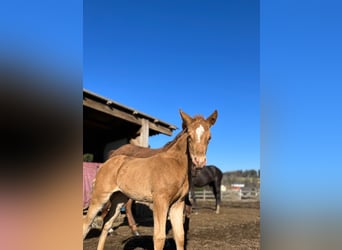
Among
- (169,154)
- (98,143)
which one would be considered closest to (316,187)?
(169,154)

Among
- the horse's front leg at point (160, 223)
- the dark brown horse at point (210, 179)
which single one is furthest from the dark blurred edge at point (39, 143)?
the dark brown horse at point (210, 179)

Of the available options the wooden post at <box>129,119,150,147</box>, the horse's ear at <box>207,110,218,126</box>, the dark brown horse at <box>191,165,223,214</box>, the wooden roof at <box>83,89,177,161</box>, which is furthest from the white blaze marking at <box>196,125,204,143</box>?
the dark brown horse at <box>191,165,223,214</box>

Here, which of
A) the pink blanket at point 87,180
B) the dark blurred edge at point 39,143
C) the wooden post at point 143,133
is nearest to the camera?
the dark blurred edge at point 39,143

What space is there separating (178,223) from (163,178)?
1.54 ft

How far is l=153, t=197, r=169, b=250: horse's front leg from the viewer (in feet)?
8.72

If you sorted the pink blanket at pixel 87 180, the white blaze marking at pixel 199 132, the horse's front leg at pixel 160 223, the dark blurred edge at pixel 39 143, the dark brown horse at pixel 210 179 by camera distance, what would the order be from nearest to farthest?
1. the dark blurred edge at pixel 39 143
2. the white blaze marking at pixel 199 132
3. the horse's front leg at pixel 160 223
4. the pink blanket at pixel 87 180
5. the dark brown horse at pixel 210 179

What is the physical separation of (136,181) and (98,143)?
6602 mm

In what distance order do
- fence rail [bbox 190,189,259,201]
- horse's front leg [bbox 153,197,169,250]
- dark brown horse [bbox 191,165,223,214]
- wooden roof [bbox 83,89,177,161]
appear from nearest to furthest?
horse's front leg [bbox 153,197,169,250] < wooden roof [bbox 83,89,177,161] < dark brown horse [bbox 191,165,223,214] < fence rail [bbox 190,189,259,201]

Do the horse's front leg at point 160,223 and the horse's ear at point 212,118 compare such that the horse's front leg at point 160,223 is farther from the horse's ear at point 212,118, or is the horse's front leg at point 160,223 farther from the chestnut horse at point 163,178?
the horse's ear at point 212,118

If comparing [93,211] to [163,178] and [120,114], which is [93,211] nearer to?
[163,178]

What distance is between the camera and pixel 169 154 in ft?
9.61

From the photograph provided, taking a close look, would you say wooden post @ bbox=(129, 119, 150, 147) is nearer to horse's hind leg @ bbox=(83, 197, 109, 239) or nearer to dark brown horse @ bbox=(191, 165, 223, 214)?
horse's hind leg @ bbox=(83, 197, 109, 239)

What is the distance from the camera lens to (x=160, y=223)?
2.67 m

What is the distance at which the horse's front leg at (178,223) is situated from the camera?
2818 millimetres
